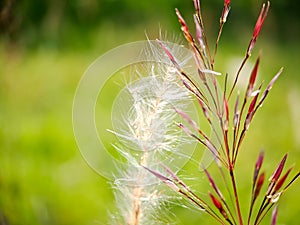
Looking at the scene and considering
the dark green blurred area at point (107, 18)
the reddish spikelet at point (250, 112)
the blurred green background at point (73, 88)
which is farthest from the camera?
the dark green blurred area at point (107, 18)

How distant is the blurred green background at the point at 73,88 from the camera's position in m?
1.40

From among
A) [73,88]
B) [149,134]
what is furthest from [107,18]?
[149,134]

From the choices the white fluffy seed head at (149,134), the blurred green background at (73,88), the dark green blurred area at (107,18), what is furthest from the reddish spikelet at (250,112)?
the dark green blurred area at (107,18)

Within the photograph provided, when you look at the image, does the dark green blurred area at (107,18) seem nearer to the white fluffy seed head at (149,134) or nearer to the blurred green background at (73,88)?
the blurred green background at (73,88)

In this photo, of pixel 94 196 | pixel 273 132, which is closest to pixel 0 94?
pixel 94 196

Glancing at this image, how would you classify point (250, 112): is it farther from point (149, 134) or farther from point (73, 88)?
point (73, 88)

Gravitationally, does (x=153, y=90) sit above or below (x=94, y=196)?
above

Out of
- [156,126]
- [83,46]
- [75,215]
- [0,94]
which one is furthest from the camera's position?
[83,46]

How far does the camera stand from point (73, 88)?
229 centimetres

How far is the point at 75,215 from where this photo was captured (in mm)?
1447

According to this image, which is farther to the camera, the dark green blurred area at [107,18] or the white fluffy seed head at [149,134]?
the dark green blurred area at [107,18]

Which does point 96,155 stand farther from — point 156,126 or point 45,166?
point 156,126

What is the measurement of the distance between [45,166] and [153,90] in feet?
3.98

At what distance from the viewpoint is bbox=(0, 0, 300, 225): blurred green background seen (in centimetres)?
140
